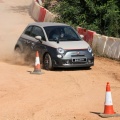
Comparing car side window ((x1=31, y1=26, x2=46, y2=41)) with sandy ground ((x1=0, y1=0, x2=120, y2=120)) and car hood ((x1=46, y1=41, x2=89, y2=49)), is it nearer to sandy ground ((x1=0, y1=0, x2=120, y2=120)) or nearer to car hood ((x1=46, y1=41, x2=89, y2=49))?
car hood ((x1=46, y1=41, x2=89, y2=49))

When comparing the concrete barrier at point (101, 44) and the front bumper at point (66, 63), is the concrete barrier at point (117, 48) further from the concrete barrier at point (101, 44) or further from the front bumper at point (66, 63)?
the front bumper at point (66, 63)

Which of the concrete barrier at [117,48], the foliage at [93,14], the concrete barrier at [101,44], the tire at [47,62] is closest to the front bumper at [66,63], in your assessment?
the tire at [47,62]

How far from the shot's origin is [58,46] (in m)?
17.9

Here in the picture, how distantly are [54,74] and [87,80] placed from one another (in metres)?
1.47

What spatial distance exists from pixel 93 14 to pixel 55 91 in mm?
13687

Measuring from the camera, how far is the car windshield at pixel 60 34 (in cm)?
1858

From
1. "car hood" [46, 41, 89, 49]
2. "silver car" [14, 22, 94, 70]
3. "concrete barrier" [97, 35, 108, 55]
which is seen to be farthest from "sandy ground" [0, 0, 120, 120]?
"car hood" [46, 41, 89, 49]

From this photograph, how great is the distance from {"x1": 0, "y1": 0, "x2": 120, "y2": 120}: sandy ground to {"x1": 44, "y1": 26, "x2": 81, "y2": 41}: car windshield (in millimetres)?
1280

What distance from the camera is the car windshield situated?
18.6m

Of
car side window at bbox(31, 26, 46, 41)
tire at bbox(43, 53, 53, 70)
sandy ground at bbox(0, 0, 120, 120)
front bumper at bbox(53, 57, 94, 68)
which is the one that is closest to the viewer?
sandy ground at bbox(0, 0, 120, 120)

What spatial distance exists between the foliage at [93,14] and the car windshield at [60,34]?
5864mm

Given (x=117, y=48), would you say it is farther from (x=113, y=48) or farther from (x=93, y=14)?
(x=93, y=14)

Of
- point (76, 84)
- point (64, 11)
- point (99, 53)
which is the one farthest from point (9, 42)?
point (76, 84)

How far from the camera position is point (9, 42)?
26734 mm
